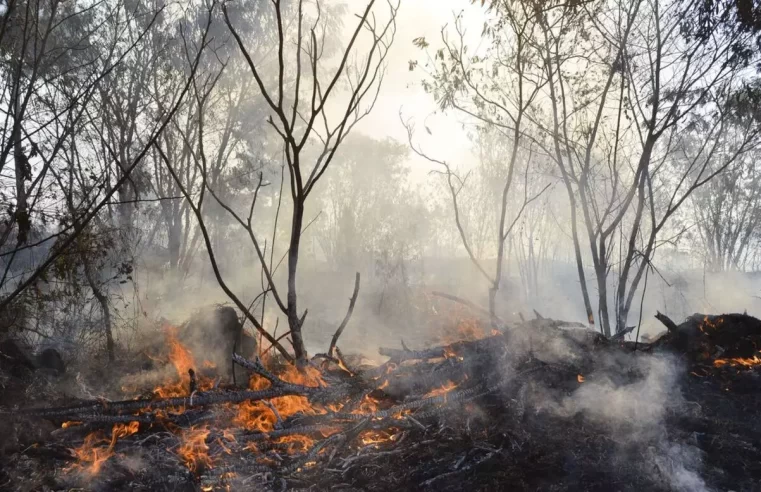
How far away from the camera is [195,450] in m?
3.29

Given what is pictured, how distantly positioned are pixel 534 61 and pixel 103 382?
8257 millimetres

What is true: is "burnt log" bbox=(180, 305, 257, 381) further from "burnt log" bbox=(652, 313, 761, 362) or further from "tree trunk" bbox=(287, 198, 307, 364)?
"burnt log" bbox=(652, 313, 761, 362)

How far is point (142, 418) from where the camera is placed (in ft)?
11.3

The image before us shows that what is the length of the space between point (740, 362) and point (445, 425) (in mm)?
2962

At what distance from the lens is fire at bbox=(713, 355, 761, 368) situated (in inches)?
167

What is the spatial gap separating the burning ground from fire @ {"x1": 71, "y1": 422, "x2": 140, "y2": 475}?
0.01 m

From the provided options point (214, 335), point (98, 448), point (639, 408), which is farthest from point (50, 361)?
point (639, 408)

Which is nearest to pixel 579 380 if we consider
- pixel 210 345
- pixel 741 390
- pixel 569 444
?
pixel 569 444

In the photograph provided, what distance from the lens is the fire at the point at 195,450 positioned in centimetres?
314

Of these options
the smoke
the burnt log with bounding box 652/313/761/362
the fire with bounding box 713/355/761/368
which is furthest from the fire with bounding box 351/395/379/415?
the fire with bounding box 713/355/761/368

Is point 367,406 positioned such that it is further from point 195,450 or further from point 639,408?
point 639,408

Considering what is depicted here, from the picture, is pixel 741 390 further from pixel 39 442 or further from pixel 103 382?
pixel 103 382

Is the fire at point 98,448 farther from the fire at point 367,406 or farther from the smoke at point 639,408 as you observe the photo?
the smoke at point 639,408

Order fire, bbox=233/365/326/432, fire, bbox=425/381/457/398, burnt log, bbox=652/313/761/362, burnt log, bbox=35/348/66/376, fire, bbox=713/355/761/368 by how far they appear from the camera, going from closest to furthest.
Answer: fire, bbox=233/365/326/432, fire, bbox=425/381/457/398, fire, bbox=713/355/761/368, burnt log, bbox=652/313/761/362, burnt log, bbox=35/348/66/376
